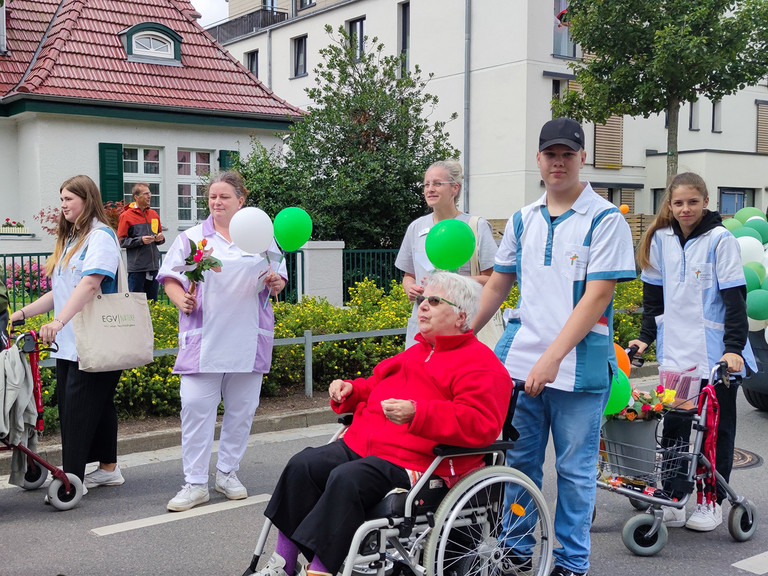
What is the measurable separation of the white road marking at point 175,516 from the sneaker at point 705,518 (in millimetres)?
2499

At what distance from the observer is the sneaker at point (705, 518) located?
4.79 metres

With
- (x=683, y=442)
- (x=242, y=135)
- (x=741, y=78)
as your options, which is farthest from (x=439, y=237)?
(x=741, y=78)

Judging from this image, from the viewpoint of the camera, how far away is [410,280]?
5617mm

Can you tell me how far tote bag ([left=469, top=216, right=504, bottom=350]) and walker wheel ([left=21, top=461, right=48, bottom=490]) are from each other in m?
2.89

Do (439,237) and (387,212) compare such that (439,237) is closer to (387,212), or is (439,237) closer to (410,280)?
(410,280)

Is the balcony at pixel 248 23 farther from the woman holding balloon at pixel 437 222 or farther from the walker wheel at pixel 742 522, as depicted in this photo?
the walker wheel at pixel 742 522

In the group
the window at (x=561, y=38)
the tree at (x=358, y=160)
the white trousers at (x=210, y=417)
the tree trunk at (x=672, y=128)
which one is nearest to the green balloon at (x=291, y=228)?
the white trousers at (x=210, y=417)

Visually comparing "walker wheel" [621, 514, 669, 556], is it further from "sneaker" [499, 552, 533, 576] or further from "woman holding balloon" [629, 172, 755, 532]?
"sneaker" [499, 552, 533, 576]

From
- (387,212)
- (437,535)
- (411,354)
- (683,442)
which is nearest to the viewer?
(437,535)

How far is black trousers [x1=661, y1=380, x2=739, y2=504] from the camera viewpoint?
4668 millimetres

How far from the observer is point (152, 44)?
18609 millimetres

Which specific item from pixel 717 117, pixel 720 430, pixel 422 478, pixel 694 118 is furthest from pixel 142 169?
pixel 717 117

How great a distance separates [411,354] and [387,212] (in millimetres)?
9861

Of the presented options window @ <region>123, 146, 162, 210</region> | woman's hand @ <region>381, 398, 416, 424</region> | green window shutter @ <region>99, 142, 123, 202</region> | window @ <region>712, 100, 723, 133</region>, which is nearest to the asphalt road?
woman's hand @ <region>381, 398, 416, 424</region>
